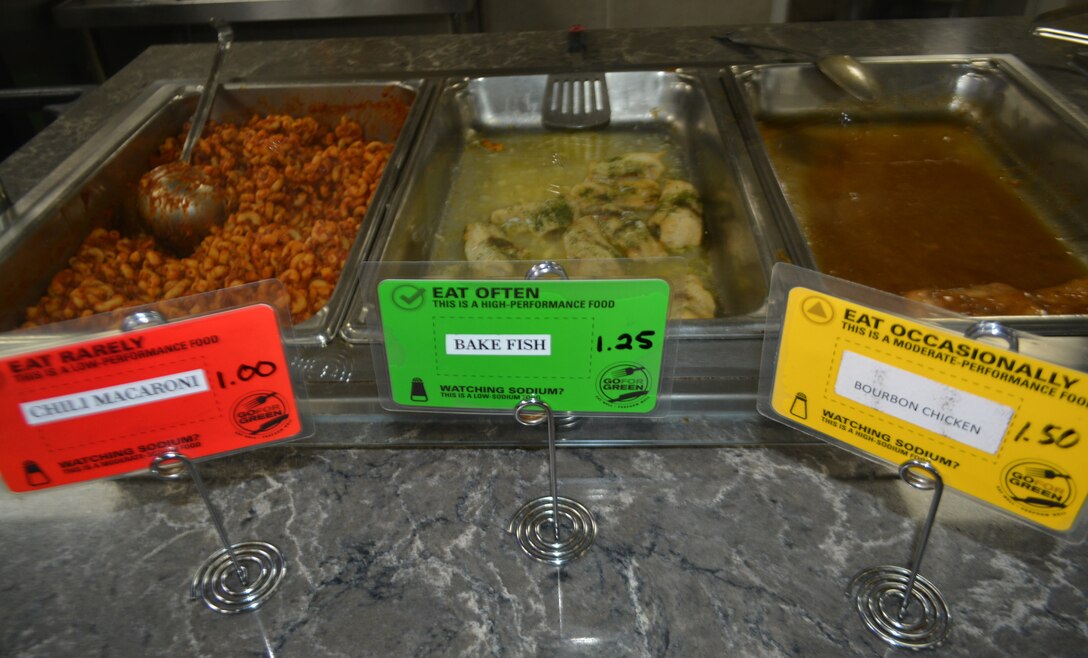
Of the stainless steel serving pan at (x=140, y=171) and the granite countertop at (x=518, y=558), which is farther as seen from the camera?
the stainless steel serving pan at (x=140, y=171)

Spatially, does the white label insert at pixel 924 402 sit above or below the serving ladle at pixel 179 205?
above

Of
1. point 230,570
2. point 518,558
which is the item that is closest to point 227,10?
point 230,570

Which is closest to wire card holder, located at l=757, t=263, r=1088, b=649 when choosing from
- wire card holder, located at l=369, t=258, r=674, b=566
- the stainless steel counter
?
wire card holder, located at l=369, t=258, r=674, b=566

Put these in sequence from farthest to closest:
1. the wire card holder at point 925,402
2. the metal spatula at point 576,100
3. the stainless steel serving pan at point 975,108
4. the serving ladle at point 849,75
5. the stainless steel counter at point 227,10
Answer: the stainless steel counter at point 227,10 < the metal spatula at point 576,100 < the serving ladle at point 849,75 < the stainless steel serving pan at point 975,108 < the wire card holder at point 925,402

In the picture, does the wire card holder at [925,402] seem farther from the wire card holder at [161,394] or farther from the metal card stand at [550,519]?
the wire card holder at [161,394]

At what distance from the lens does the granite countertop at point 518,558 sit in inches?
28.3

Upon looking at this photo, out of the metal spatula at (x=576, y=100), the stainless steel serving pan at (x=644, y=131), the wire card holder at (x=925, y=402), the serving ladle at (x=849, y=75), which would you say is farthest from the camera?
the metal spatula at (x=576, y=100)

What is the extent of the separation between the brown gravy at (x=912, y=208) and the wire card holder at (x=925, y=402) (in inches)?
25.4

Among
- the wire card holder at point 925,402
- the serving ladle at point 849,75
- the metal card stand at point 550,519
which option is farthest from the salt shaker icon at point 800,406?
the serving ladle at point 849,75

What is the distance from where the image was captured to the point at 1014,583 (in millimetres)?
739

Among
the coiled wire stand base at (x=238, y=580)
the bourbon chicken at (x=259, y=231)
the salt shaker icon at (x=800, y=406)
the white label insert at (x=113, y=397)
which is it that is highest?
the white label insert at (x=113, y=397)

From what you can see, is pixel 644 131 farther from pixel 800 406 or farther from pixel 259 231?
pixel 800 406

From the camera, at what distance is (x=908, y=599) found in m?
0.71

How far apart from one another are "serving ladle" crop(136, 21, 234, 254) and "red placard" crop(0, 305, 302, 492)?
0.88 m
